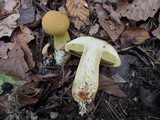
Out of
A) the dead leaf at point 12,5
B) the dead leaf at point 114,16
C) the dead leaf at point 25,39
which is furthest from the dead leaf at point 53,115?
the dead leaf at point 12,5

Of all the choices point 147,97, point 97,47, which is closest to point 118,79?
point 147,97

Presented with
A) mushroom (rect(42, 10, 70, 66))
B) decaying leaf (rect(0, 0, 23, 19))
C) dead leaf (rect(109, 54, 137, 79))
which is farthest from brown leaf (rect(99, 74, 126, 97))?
decaying leaf (rect(0, 0, 23, 19))

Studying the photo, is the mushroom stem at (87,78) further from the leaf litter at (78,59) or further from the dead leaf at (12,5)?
the dead leaf at (12,5)

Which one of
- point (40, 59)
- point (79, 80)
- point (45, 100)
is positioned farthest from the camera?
point (40, 59)

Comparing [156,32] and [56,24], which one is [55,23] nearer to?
[56,24]

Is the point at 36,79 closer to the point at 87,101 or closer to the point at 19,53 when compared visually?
the point at 19,53

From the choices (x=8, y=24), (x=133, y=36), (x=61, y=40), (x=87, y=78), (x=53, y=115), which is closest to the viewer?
(x=87, y=78)

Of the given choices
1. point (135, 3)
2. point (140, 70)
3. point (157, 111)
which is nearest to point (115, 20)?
point (135, 3)

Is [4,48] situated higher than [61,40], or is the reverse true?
[61,40]
